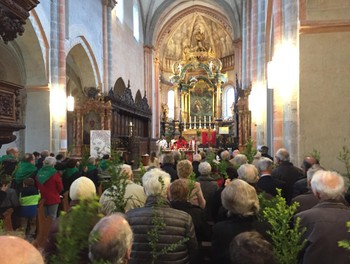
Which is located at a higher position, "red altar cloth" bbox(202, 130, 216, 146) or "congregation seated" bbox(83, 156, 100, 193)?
"red altar cloth" bbox(202, 130, 216, 146)

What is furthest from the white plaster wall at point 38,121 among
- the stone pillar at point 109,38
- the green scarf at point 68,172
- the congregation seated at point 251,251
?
the congregation seated at point 251,251

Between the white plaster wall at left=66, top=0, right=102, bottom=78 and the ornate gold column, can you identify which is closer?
the white plaster wall at left=66, top=0, right=102, bottom=78

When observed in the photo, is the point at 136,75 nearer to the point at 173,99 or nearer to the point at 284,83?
the point at 173,99

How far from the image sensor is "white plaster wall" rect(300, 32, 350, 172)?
657cm

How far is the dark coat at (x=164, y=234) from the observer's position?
9.53ft

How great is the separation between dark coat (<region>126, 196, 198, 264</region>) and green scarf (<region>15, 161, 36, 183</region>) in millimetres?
4369

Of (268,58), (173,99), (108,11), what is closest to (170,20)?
(173,99)

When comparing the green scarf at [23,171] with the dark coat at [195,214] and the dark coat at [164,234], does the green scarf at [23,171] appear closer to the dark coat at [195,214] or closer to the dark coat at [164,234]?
the dark coat at [195,214]

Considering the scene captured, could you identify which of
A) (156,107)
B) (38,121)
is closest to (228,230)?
(38,121)

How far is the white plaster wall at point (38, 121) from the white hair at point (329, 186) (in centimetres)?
1056

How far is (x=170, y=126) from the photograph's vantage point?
33.2 m

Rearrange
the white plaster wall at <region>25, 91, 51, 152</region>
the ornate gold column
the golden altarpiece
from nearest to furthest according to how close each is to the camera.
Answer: the white plaster wall at <region>25, 91, 51, 152</region>, the golden altarpiece, the ornate gold column

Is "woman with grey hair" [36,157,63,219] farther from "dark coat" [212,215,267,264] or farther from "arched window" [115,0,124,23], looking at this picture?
"arched window" [115,0,124,23]

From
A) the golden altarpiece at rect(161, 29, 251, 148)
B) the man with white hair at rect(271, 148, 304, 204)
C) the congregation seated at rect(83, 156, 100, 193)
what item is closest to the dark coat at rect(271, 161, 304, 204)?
the man with white hair at rect(271, 148, 304, 204)
